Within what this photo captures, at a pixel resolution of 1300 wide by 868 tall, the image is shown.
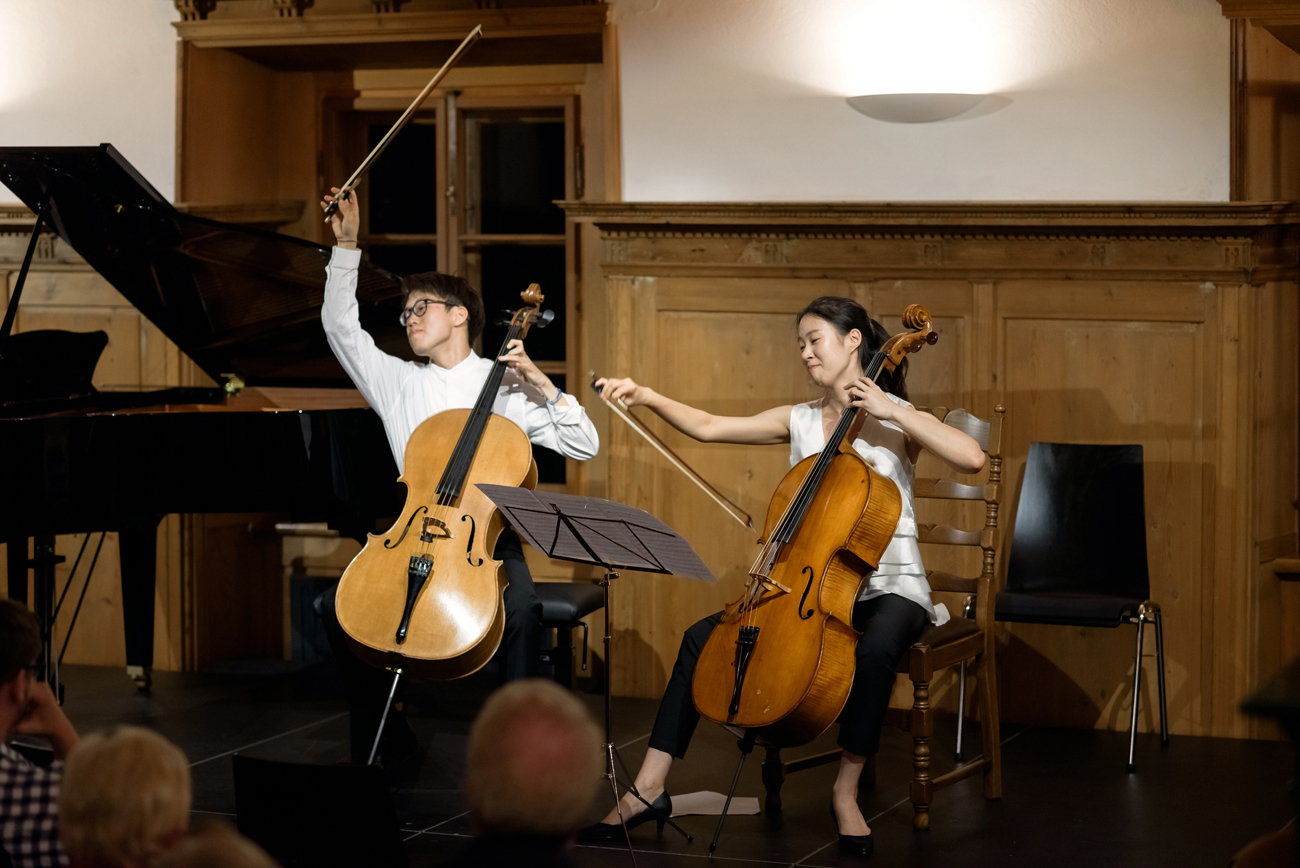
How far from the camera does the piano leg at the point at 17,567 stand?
3967 mm

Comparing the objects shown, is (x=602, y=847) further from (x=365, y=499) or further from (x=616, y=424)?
(x=616, y=424)

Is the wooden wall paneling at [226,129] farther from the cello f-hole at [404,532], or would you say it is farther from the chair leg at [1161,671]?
the chair leg at [1161,671]

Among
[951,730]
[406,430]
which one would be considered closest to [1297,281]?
[951,730]

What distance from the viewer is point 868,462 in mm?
3496

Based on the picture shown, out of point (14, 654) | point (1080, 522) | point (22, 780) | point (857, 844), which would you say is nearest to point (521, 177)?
point (1080, 522)

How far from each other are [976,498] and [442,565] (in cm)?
138

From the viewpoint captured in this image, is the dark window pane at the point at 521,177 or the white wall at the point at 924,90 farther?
the dark window pane at the point at 521,177

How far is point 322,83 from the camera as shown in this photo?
5418 mm

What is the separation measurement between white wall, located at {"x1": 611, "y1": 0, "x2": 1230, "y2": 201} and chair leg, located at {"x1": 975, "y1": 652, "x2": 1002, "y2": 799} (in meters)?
1.51

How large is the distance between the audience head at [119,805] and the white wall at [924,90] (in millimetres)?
3379

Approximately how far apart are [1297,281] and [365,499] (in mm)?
2798

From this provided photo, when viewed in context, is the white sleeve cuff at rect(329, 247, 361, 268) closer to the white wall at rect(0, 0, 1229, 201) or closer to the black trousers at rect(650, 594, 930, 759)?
the white wall at rect(0, 0, 1229, 201)

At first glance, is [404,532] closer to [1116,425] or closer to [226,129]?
[1116,425]

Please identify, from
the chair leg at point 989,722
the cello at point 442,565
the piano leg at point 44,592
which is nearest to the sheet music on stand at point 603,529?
the cello at point 442,565
